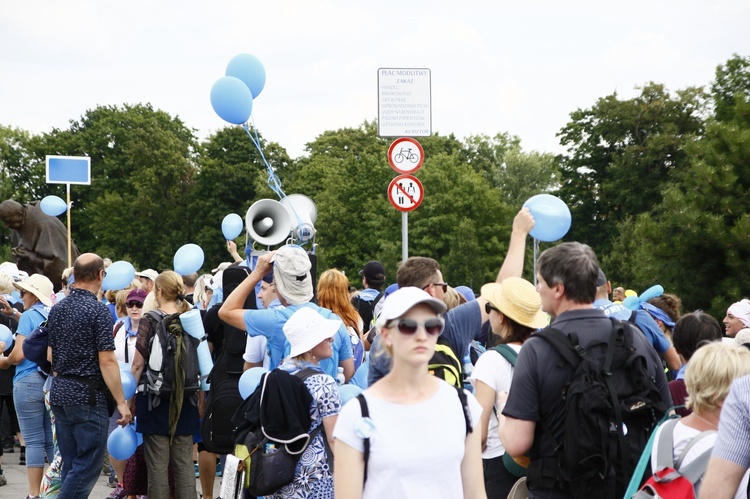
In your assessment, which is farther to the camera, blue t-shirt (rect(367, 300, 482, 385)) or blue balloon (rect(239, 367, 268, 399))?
blue balloon (rect(239, 367, 268, 399))

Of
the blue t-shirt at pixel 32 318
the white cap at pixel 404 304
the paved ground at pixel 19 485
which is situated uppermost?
the white cap at pixel 404 304

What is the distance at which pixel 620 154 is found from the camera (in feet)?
167

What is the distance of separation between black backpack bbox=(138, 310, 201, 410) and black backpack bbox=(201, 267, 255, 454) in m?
0.23

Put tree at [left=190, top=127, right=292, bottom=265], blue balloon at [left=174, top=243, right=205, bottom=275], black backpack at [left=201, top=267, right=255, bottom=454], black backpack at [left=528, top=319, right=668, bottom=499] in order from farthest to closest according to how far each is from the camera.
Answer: tree at [left=190, top=127, right=292, bottom=265] < blue balloon at [left=174, top=243, right=205, bottom=275] < black backpack at [left=201, top=267, right=255, bottom=454] < black backpack at [left=528, top=319, right=668, bottom=499]

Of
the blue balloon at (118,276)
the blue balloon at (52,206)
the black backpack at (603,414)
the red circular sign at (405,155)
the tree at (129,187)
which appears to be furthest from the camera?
the tree at (129,187)

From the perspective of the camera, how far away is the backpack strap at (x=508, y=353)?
4520mm

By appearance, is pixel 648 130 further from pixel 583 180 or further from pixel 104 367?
pixel 104 367

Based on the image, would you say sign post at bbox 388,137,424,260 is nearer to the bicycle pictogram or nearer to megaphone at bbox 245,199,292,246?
the bicycle pictogram

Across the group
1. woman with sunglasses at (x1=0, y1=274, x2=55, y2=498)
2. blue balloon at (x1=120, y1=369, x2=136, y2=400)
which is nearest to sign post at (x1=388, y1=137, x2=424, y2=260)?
woman with sunglasses at (x1=0, y1=274, x2=55, y2=498)

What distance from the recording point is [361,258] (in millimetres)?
55125

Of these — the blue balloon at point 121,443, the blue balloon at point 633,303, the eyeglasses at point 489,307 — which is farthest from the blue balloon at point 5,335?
the eyeglasses at point 489,307

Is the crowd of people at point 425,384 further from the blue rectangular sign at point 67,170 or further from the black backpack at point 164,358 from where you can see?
the blue rectangular sign at point 67,170

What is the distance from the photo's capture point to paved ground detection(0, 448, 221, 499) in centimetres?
965

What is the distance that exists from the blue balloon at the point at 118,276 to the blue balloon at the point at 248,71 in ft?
7.11
